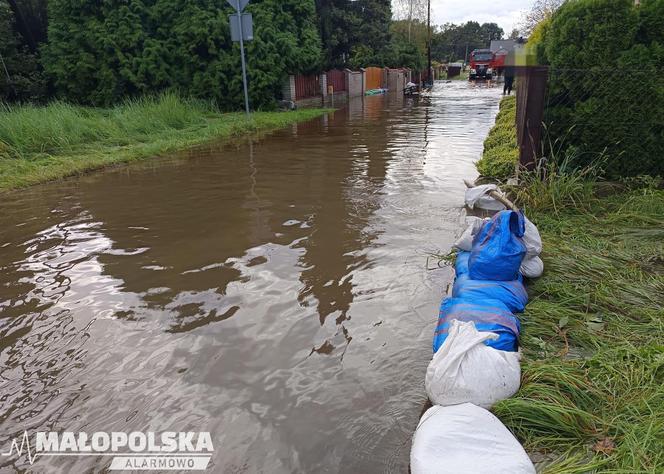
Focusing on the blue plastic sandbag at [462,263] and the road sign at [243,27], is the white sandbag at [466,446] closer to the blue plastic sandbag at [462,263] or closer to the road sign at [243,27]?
the blue plastic sandbag at [462,263]

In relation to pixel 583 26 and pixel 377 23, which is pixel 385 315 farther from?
pixel 377 23

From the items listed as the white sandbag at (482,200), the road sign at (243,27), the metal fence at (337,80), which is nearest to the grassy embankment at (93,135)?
the road sign at (243,27)

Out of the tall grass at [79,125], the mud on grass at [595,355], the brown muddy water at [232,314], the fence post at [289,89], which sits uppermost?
the fence post at [289,89]

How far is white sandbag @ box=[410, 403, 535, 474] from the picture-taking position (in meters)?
1.92

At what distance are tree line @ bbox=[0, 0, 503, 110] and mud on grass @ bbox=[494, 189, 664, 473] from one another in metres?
15.2

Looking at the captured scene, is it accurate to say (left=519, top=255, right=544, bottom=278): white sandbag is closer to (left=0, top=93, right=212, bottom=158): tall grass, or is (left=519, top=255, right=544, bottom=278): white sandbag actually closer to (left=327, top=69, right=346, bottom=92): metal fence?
(left=0, top=93, right=212, bottom=158): tall grass

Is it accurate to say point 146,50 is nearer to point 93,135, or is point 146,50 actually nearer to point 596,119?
point 93,135

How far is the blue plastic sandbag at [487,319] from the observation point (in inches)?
112

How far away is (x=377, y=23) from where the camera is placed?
27.0m

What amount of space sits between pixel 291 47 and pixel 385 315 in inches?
Result: 612

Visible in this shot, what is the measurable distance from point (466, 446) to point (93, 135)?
11.7 m

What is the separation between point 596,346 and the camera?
9.33 ft

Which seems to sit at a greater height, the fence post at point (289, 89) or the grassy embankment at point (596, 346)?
the fence post at point (289, 89)

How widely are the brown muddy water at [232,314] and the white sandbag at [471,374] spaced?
0.39m
